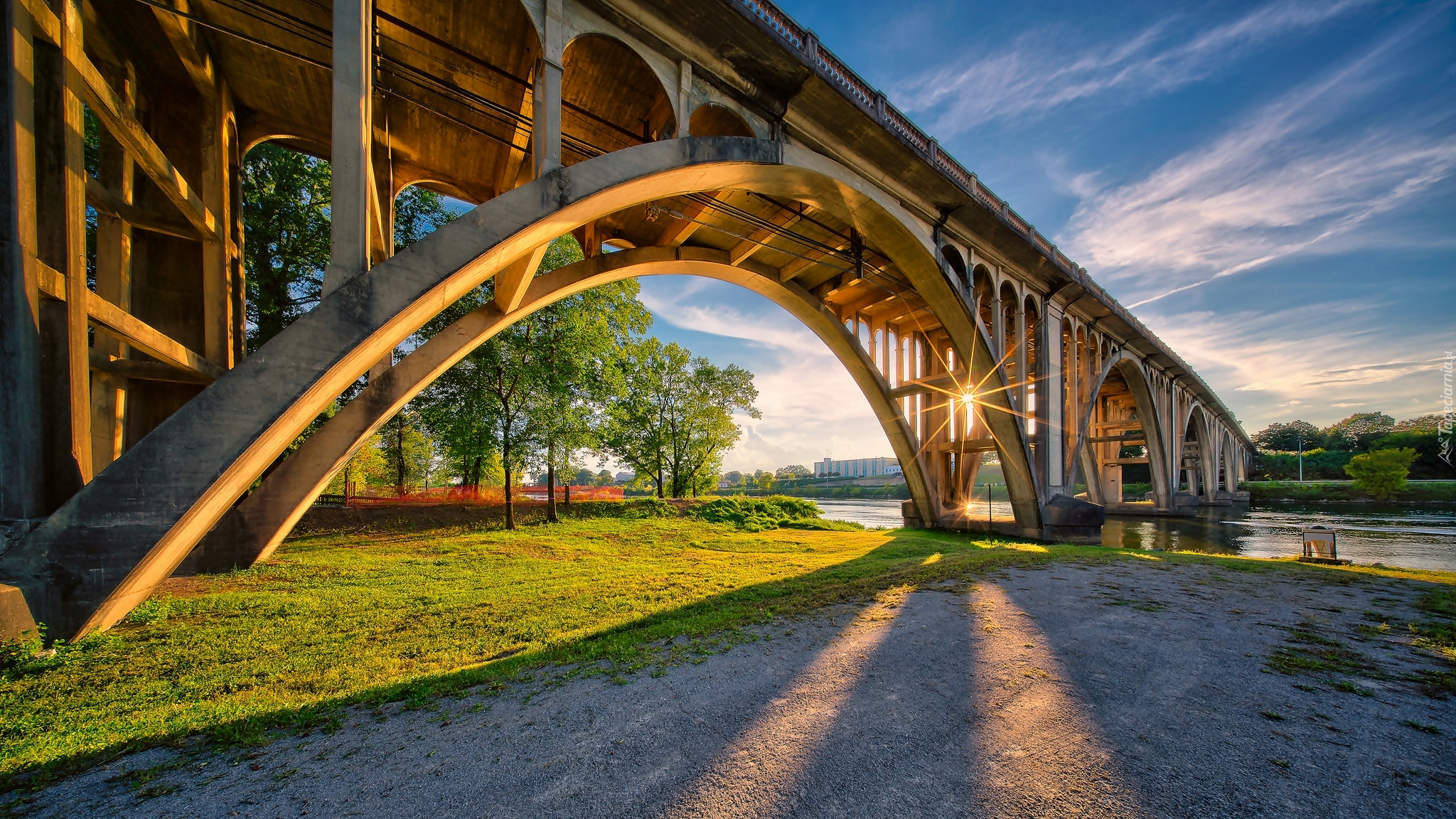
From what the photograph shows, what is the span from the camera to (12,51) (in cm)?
446

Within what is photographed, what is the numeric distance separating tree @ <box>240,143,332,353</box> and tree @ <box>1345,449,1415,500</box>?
2976 inches

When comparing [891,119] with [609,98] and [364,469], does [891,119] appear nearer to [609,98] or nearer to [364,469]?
[609,98]

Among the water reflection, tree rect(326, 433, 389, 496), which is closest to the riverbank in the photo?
the water reflection

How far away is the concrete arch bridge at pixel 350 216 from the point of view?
4.77m

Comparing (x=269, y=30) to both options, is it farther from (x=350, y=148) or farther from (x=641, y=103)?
(x=641, y=103)

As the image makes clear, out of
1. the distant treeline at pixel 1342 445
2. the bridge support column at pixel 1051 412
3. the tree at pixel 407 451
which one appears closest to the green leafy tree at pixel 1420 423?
the distant treeline at pixel 1342 445

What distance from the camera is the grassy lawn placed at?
11.5 ft

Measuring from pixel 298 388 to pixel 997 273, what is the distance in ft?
66.7

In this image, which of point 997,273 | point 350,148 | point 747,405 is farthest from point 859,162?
point 747,405

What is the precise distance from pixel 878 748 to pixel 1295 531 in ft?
123

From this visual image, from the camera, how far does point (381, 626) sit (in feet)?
18.9

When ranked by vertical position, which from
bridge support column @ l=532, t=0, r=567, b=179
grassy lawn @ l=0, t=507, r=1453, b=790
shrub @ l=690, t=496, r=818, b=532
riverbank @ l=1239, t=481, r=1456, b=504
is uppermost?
bridge support column @ l=532, t=0, r=567, b=179

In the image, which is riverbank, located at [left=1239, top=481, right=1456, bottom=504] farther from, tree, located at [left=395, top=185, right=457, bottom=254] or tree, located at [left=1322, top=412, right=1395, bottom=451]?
tree, located at [left=395, top=185, right=457, bottom=254]

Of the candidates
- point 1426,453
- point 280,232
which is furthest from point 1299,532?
point 1426,453
